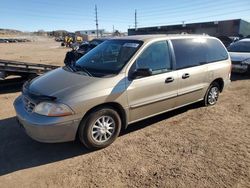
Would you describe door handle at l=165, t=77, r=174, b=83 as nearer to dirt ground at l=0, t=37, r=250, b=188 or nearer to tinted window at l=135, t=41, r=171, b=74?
tinted window at l=135, t=41, r=171, b=74

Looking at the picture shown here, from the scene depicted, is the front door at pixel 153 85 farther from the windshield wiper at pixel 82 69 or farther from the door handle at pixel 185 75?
the windshield wiper at pixel 82 69

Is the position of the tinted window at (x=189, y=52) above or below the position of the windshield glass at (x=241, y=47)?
above

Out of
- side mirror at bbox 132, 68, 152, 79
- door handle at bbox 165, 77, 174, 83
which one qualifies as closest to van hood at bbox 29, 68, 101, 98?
side mirror at bbox 132, 68, 152, 79

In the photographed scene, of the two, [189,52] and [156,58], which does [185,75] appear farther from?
[156,58]

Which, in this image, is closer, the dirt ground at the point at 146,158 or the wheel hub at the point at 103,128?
the dirt ground at the point at 146,158

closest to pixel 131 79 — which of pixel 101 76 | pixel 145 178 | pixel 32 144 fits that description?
pixel 101 76

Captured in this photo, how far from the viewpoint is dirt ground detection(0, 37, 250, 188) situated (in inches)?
134

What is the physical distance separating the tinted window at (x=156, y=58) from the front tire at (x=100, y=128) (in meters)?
0.95

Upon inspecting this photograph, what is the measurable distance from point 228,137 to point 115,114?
206 cm

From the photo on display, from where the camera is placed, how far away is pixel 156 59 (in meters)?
4.79

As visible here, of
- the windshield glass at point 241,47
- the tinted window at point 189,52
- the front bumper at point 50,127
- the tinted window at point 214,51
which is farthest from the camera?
the windshield glass at point 241,47

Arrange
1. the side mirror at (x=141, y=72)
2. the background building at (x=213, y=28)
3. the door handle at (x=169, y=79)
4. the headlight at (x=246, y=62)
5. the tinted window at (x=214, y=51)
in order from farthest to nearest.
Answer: the background building at (x=213, y=28), the headlight at (x=246, y=62), the tinted window at (x=214, y=51), the door handle at (x=169, y=79), the side mirror at (x=141, y=72)

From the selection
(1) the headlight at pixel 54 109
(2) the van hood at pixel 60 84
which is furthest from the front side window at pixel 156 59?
(1) the headlight at pixel 54 109

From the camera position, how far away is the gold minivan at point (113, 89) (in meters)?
3.78
